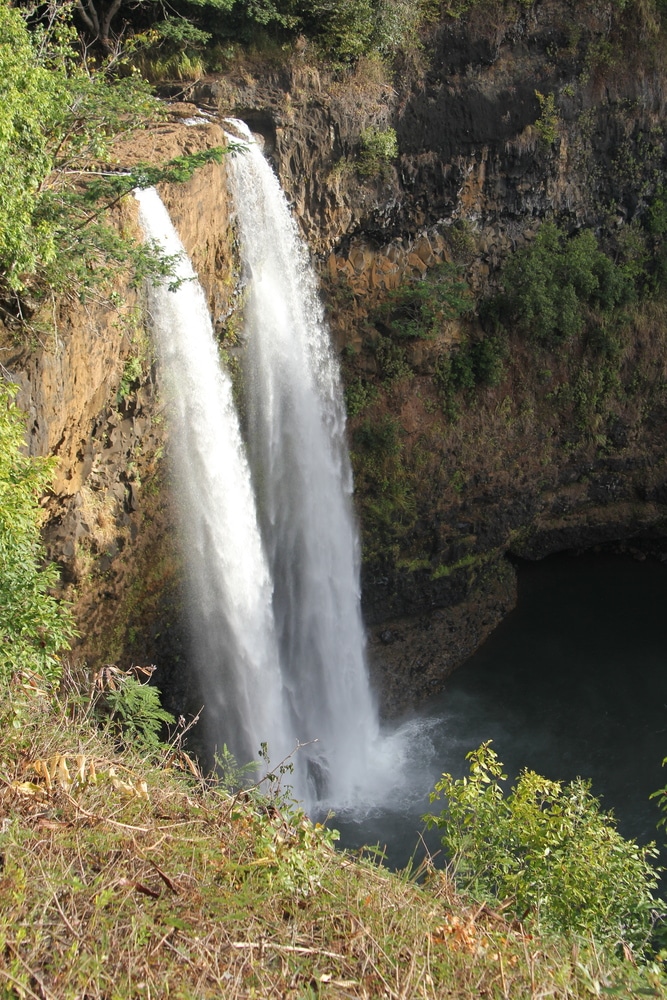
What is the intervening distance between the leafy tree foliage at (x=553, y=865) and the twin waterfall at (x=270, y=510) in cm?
657

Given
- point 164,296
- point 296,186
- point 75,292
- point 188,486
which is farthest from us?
point 296,186

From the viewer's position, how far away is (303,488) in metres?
14.5

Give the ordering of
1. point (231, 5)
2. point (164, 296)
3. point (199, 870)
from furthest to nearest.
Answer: point (231, 5) < point (164, 296) < point (199, 870)

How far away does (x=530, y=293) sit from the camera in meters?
16.6

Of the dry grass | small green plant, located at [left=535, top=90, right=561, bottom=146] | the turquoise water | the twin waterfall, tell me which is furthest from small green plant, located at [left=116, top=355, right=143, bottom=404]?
small green plant, located at [left=535, top=90, right=561, bottom=146]

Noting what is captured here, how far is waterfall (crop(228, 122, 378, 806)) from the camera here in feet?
43.7

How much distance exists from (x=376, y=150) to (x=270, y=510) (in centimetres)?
723

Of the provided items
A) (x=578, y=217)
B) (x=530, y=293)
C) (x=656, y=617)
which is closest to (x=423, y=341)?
(x=530, y=293)

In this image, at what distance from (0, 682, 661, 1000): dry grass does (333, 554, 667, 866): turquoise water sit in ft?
26.3

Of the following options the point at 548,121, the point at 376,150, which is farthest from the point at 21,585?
the point at 548,121

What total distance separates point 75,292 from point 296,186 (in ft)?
23.0

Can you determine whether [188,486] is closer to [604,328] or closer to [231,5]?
[231,5]

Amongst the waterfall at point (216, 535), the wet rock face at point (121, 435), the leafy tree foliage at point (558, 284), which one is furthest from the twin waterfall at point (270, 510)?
the leafy tree foliage at point (558, 284)

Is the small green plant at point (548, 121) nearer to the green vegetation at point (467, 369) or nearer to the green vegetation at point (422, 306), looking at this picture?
the green vegetation at point (422, 306)
